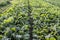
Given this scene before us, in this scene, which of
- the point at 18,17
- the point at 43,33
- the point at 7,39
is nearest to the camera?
the point at 7,39

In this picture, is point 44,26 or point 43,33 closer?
point 43,33

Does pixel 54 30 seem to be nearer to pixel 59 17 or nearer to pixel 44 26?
pixel 44 26

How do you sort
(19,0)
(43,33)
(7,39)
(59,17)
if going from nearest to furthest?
(7,39), (43,33), (59,17), (19,0)

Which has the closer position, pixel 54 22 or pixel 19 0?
pixel 54 22

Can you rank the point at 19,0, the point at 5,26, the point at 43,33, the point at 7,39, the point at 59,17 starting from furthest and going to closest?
the point at 19,0 < the point at 59,17 < the point at 5,26 < the point at 43,33 < the point at 7,39

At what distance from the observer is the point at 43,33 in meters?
7.25

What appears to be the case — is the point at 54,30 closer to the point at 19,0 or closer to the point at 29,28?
the point at 29,28

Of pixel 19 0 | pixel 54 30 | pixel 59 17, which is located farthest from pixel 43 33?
pixel 19 0

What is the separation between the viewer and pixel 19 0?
1339 centimetres

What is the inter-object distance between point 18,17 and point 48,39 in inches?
96.4

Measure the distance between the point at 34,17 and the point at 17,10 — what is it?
1437 millimetres

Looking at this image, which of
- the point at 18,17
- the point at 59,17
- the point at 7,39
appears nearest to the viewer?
the point at 7,39

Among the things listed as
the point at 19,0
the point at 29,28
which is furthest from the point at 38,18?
the point at 19,0

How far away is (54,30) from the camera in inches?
293
